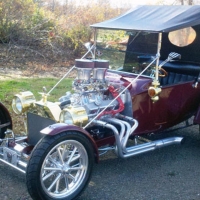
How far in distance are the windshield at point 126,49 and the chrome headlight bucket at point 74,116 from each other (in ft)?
3.66

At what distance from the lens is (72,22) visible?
1309 centimetres

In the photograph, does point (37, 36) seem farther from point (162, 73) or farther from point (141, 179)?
point (141, 179)

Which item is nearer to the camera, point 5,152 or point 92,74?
point 5,152

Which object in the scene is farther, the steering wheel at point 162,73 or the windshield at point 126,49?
the windshield at point 126,49

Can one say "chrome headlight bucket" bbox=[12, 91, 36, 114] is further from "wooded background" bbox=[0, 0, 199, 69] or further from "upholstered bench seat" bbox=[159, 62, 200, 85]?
"wooded background" bbox=[0, 0, 199, 69]

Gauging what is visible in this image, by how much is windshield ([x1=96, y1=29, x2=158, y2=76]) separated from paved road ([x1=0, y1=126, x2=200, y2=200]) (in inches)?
43.1

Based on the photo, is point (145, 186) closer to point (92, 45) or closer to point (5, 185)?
point (5, 185)

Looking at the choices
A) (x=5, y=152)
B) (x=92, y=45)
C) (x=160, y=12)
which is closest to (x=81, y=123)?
(x=5, y=152)

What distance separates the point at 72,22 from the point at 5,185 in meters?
10.1

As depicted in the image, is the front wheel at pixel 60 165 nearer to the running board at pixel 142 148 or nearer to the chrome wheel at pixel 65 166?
the chrome wheel at pixel 65 166

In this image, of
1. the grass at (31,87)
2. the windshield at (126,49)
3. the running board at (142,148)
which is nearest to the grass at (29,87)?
the grass at (31,87)

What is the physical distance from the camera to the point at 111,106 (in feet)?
13.7

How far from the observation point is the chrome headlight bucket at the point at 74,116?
3699 mm

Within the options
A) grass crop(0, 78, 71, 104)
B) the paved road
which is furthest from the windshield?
grass crop(0, 78, 71, 104)
